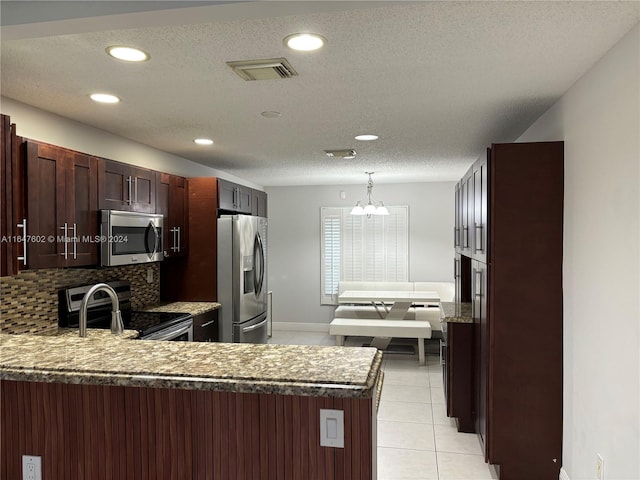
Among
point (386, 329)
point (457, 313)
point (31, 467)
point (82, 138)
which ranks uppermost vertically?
point (82, 138)

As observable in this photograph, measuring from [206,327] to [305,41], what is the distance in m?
3.08

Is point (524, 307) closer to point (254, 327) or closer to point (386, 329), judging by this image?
point (254, 327)

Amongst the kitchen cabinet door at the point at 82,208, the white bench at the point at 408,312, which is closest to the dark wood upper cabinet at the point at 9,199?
the kitchen cabinet door at the point at 82,208

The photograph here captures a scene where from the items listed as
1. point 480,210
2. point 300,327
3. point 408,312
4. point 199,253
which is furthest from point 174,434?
point 300,327

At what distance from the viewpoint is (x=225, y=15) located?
1.53 meters

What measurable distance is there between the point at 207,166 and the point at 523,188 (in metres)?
3.74

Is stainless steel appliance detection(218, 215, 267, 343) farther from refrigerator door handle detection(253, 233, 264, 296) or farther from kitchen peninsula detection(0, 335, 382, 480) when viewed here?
kitchen peninsula detection(0, 335, 382, 480)

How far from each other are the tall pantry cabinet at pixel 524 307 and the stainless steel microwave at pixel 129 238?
8.26ft

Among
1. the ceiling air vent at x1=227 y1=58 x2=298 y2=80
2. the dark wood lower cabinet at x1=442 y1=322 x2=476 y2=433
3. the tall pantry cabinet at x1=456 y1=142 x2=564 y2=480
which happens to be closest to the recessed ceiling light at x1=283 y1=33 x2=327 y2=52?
the ceiling air vent at x1=227 y1=58 x2=298 y2=80

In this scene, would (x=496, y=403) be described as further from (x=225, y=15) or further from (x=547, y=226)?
(x=225, y=15)

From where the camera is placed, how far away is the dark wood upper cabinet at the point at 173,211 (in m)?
4.20

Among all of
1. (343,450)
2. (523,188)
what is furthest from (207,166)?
(343,450)

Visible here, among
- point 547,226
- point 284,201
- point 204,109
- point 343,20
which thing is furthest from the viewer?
point 284,201

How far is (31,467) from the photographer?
1.75m
